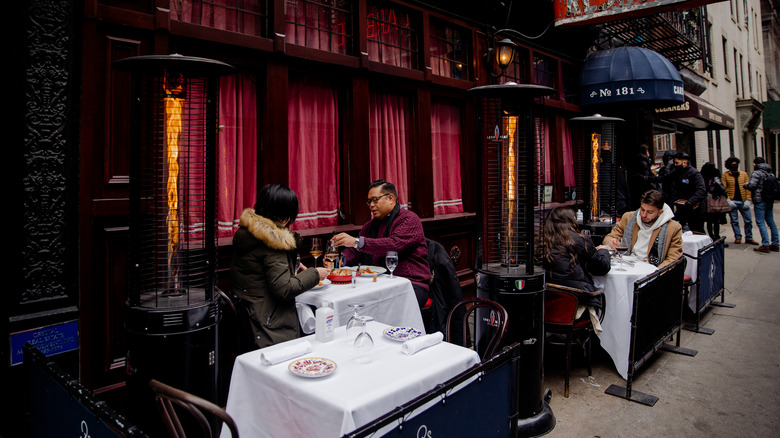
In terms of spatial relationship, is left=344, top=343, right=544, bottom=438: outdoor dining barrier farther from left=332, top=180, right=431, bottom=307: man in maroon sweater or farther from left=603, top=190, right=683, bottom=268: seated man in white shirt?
left=603, top=190, right=683, bottom=268: seated man in white shirt

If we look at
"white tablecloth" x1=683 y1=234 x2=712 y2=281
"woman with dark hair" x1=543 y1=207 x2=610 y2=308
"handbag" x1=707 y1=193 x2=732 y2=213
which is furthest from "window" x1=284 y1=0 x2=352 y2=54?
"handbag" x1=707 y1=193 x2=732 y2=213

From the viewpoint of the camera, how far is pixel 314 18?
5797 millimetres

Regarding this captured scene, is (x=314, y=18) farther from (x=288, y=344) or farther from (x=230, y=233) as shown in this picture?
(x=288, y=344)

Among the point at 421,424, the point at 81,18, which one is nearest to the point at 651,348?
the point at 421,424

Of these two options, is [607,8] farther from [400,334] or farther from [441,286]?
[400,334]

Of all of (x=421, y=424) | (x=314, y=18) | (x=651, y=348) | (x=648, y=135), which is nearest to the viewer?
(x=421, y=424)

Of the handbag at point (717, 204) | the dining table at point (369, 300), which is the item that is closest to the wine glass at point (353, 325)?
the dining table at point (369, 300)

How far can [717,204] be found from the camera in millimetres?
11312

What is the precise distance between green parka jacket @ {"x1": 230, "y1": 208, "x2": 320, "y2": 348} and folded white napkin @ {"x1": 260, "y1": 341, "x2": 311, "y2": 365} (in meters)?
0.89

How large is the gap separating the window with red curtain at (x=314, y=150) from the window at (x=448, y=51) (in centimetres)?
217

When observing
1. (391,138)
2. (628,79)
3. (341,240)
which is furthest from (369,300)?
(628,79)

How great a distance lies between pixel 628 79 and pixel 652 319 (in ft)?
22.9

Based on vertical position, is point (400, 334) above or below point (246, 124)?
below

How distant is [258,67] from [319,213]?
1818mm
